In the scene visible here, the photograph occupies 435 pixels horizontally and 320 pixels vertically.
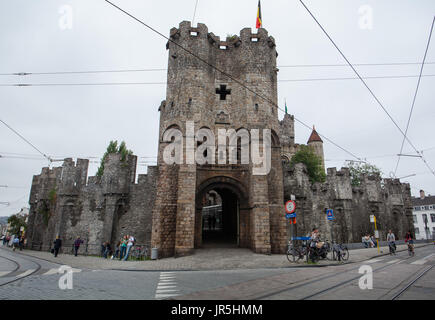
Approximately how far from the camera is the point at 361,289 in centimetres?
602

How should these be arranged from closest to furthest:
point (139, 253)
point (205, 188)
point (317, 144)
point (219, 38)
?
point (139, 253)
point (205, 188)
point (219, 38)
point (317, 144)

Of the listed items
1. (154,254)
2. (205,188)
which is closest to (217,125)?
(205,188)

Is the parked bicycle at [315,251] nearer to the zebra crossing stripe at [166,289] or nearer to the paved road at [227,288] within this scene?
the paved road at [227,288]

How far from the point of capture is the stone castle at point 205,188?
14.9 meters

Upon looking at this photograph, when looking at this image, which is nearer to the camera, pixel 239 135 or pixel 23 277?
pixel 23 277

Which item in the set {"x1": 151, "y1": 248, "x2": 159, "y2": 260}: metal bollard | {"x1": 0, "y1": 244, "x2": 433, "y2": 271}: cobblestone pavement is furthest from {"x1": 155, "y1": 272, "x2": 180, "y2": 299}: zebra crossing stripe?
{"x1": 151, "y1": 248, "x2": 159, "y2": 260}: metal bollard

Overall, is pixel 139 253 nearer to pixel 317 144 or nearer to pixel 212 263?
pixel 212 263

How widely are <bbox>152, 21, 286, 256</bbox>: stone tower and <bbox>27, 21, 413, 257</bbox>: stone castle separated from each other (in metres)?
0.06

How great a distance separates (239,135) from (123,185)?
9507mm

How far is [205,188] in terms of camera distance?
16.0 meters

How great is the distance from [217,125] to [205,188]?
4.46m

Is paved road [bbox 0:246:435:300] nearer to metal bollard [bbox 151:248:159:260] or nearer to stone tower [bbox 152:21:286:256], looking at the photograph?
metal bollard [bbox 151:248:159:260]
